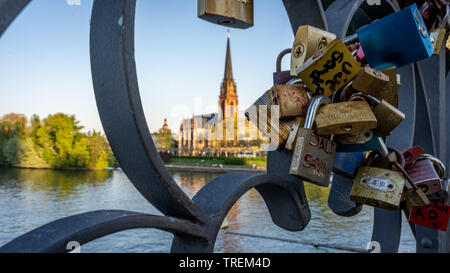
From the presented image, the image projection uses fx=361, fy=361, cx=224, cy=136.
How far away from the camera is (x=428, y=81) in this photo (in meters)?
1.23

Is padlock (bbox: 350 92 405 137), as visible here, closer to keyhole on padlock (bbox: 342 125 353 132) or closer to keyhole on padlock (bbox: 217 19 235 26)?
keyhole on padlock (bbox: 342 125 353 132)

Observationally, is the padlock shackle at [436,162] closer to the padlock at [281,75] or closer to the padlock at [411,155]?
the padlock at [411,155]

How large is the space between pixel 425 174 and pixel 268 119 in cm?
38

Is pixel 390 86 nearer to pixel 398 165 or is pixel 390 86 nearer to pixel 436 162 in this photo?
pixel 398 165

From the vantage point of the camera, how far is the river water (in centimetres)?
775

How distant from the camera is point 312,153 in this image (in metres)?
0.48

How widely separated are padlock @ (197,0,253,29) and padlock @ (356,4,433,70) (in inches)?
7.6

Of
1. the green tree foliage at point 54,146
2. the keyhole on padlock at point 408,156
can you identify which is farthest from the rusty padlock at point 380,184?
the green tree foliage at point 54,146

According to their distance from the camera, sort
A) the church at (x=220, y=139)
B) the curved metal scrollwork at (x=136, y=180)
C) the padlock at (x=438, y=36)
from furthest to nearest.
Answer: the church at (x=220, y=139)
the padlock at (x=438, y=36)
the curved metal scrollwork at (x=136, y=180)

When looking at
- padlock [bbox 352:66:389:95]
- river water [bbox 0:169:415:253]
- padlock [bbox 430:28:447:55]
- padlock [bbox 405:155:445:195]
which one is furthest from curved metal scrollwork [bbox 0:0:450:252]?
river water [bbox 0:169:415:253]

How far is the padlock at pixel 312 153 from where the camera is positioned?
461mm

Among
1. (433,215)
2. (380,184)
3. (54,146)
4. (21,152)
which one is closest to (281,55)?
(380,184)

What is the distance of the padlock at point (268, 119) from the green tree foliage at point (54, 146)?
15.1 meters
